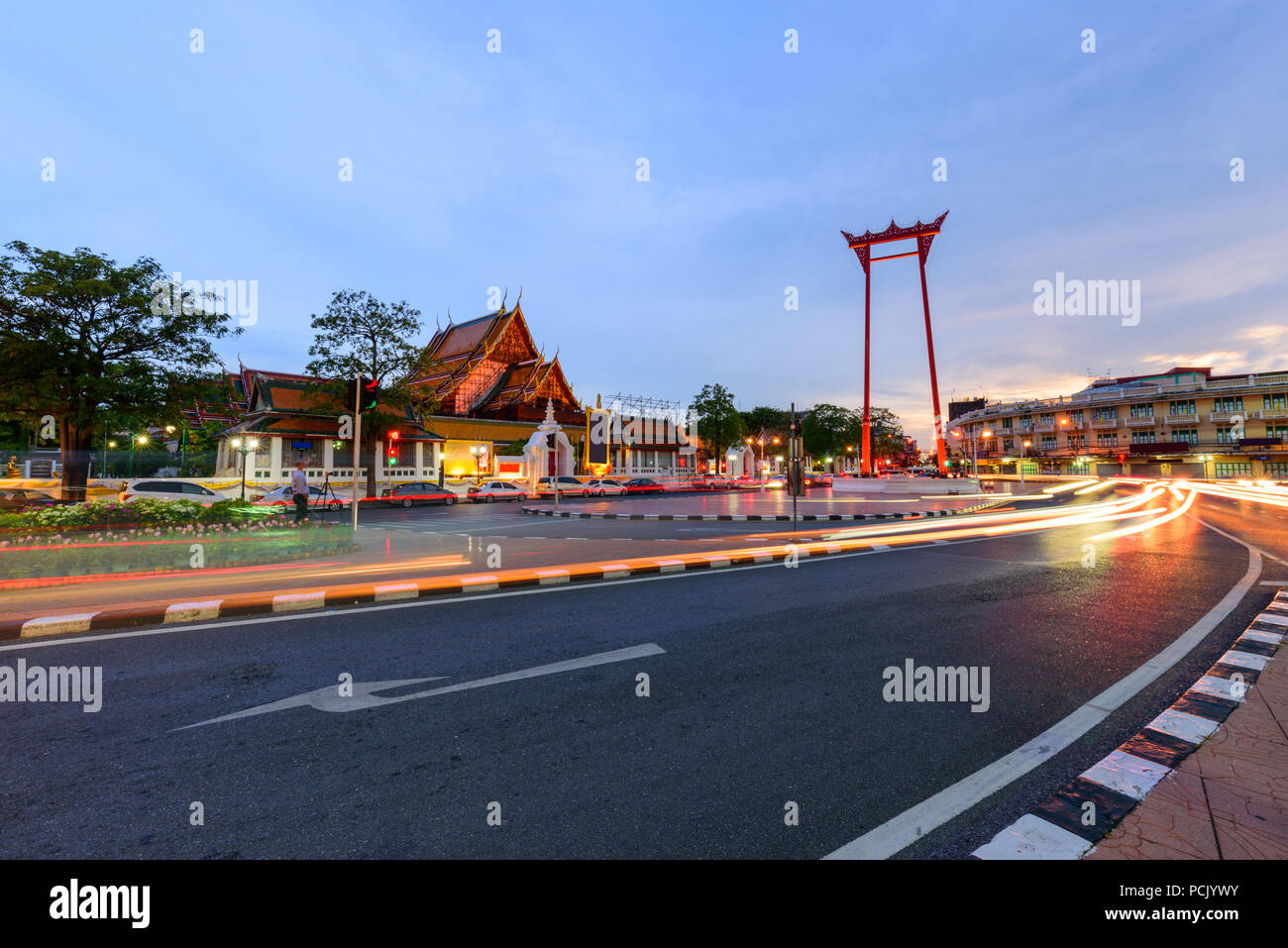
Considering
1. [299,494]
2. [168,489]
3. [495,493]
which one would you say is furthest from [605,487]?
[299,494]

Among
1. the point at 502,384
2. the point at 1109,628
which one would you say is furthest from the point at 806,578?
the point at 502,384

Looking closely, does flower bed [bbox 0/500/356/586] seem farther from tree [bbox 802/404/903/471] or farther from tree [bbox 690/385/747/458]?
tree [bbox 802/404/903/471]

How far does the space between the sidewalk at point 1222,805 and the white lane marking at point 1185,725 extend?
5cm

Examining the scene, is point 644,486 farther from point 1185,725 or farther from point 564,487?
point 1185,725

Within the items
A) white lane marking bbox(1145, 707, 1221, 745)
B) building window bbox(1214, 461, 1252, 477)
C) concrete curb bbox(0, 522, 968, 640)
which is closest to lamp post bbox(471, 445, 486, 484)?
concrete curb bbox(0, 522, 968, 640)

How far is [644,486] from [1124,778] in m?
36.5

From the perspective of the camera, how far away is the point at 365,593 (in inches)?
259

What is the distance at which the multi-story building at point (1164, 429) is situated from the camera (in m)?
57.0

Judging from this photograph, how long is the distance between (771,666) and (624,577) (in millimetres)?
4008

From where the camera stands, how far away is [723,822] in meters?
2.34

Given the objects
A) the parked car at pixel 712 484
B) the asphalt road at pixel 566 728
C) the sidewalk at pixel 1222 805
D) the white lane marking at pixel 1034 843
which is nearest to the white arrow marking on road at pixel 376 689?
the asphalt road at pixel 566 728
